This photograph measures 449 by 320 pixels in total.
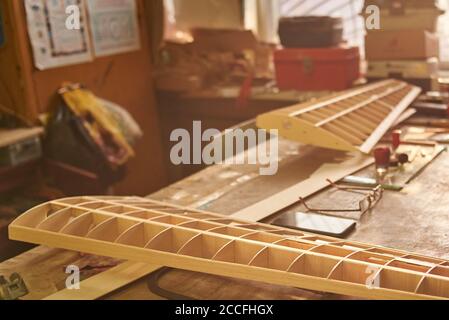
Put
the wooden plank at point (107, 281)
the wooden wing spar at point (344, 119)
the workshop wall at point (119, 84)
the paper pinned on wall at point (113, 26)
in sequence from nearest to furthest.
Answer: the wooden plank at point (107, 281), the wooden wing spar at point (344, 119), the workshop wall at point (119, 84), the paper pinned on wall at point (113, 26)

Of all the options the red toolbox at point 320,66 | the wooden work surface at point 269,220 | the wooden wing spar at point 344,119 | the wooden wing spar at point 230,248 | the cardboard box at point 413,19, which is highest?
the cardboard box at point 413,19

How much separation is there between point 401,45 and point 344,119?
41.8 inches

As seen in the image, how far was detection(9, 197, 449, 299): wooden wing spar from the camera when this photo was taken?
55.7 inches

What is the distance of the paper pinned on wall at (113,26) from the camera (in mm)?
4094

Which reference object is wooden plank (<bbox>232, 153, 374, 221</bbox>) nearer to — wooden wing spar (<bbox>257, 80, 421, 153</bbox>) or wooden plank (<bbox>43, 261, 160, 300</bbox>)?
wooden wing spar (<bbox>257, 80, 421, 153</bbox>)

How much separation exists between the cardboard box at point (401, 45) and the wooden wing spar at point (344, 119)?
0.40 m

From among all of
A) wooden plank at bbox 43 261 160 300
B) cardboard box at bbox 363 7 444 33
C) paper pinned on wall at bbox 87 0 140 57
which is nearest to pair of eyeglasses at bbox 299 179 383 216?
wooden plank at bbox 43 261 160 300

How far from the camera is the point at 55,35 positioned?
380 centimetres

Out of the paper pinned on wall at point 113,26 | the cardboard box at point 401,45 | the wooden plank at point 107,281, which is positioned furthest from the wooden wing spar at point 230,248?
the paper pinned on wall at point 113,26

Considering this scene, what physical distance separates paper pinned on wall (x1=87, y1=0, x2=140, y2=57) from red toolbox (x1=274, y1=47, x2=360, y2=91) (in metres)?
1.22

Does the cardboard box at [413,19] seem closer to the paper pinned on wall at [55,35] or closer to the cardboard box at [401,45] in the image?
the cardboard box at [401,45]

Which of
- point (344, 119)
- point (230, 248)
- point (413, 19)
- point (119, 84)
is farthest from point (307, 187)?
point (119, 84)

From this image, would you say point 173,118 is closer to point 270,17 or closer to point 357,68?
point 270,17
